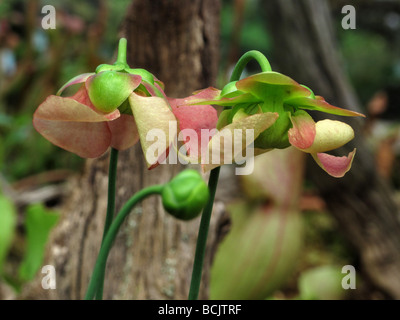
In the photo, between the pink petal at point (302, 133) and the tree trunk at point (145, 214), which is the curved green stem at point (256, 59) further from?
the tree trunk at point (145, 214)

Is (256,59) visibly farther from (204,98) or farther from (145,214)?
(145,214)

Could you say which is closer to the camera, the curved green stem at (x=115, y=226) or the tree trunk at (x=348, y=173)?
the curved green stem at (x=115, y=226)

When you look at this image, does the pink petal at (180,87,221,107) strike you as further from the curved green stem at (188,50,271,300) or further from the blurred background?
the blurred background

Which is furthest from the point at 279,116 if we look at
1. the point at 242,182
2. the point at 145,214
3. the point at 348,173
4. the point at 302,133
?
the point at 348,173

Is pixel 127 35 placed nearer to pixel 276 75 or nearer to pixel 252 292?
pixel 276 75

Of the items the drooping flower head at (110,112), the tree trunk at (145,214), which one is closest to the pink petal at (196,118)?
the drooping flower head at (110,112)

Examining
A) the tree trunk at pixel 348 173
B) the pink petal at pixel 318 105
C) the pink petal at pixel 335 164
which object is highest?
the tree trunk at pixel 348 173

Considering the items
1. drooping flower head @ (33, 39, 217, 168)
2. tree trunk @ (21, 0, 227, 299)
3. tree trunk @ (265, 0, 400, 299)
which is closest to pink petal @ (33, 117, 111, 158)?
drooping flower head @ (33, 39, 217, 168)

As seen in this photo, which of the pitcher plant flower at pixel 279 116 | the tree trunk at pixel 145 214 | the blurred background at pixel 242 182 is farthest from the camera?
the blurred background at pixel 242 182

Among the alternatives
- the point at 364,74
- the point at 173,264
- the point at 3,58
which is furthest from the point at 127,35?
the point at 364,74
